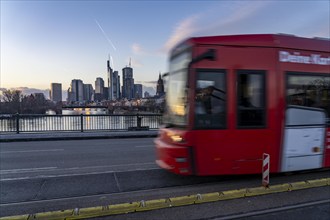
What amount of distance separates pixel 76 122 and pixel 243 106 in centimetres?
1447

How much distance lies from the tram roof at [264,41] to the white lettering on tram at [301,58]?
161 mm

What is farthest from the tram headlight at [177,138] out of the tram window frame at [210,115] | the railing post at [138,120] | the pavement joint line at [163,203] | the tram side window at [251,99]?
the railing post at [138,120]

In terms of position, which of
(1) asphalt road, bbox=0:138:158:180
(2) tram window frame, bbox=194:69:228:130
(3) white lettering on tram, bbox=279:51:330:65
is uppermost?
(3) white lettering on tram, bbox=279:51:330:65

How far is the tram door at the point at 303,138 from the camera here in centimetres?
625

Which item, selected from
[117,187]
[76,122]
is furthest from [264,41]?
[76,122]

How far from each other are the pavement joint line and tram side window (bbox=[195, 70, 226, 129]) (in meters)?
1.39

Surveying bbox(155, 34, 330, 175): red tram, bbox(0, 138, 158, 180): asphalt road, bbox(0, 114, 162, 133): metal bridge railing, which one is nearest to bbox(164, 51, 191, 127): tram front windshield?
bbox(155, 34, 330, 175): red tram

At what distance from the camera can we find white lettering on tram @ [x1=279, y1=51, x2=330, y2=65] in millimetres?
6211

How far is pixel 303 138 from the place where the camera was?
638cm

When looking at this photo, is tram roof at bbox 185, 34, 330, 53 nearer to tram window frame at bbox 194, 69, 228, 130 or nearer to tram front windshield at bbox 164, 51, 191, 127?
tram front windshield at bbox 164, 51, 191, 127

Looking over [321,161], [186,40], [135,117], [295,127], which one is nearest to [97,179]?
[186,40]

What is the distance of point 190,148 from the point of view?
5680mm

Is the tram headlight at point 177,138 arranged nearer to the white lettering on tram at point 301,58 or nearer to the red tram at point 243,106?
the red tram at point 243,106

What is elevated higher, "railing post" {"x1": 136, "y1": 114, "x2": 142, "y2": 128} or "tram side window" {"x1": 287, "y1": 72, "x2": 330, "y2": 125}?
"tram side window" {"x1": 287, "y1": 72, "x2": 330, "y2": 125}
